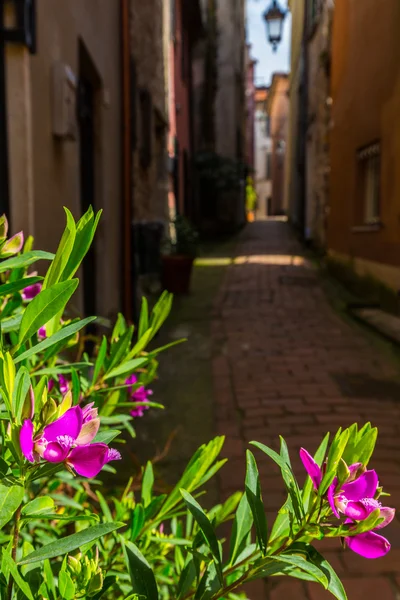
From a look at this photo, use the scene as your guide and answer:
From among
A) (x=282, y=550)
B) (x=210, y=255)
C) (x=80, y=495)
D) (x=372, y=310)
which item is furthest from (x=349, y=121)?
Answer: (x=282, y=550)

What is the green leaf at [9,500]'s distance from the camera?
76 centimetres

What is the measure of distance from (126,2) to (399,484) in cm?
529

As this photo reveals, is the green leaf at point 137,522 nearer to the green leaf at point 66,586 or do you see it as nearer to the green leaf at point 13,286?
the green leaf at point 66,586

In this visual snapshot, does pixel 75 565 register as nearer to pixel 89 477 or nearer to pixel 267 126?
pixel 89 477

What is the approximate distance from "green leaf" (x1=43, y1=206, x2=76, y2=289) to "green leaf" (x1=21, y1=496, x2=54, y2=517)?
0.29 m

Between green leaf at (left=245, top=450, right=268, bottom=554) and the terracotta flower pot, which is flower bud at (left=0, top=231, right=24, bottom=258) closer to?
green leaf at (left=245, top=450, right=268, bottom=554)

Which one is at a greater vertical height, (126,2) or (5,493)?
(126,2)

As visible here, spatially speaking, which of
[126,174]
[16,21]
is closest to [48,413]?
[16,21]

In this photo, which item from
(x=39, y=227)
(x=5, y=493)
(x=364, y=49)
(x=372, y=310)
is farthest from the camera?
(x=364, y=49)

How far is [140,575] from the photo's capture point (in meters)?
0.95

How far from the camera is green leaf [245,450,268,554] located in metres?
0.90

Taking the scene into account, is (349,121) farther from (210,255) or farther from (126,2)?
(210,255)

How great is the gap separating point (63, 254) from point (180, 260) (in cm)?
765

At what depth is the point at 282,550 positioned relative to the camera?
919 mm
